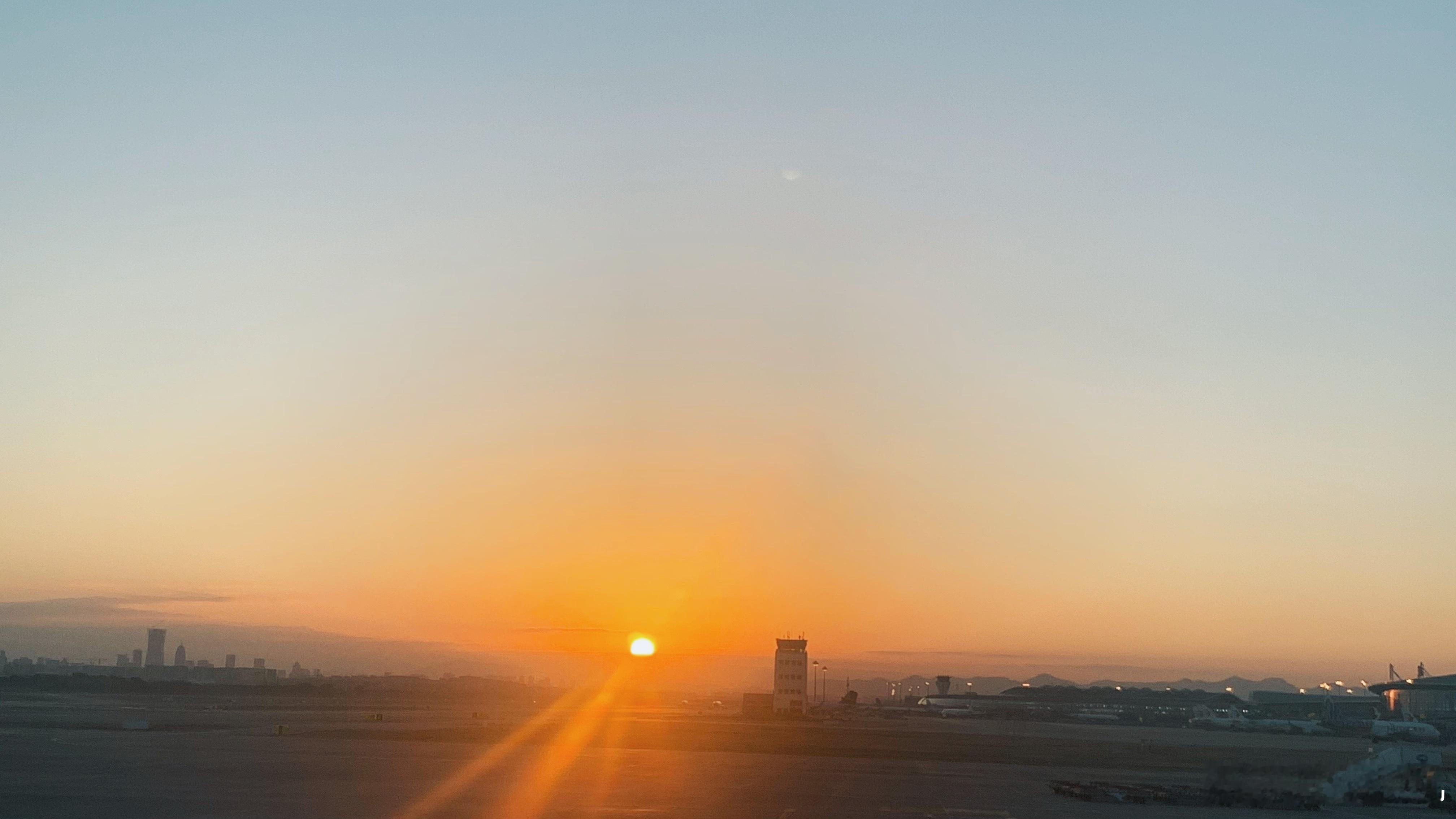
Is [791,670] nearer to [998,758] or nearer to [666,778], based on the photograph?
[998,758]

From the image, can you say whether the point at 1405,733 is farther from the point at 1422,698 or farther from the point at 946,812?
the point at 946,812

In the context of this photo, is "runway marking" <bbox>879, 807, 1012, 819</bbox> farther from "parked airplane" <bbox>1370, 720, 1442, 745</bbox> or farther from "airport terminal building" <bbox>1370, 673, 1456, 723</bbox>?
"airport terminal building" <bbox>1370, 673, 1456, 723</bbox>

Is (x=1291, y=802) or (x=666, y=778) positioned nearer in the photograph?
(x=1291, y=802)

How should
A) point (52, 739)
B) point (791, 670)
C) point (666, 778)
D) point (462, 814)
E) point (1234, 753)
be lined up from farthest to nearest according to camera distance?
point (791, 670) < point (1234, 753) < point (52, 739) < point (666, 778) < point (462, 814)

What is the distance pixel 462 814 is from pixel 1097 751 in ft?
192

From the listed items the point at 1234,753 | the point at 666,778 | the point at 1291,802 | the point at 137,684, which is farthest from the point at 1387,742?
the point at 137,684

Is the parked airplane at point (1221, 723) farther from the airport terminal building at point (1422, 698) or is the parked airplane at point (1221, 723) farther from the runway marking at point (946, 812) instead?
the runway marking at point (946, 812)

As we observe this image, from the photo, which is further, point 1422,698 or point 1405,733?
point 1422,698

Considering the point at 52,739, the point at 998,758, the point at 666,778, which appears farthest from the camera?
the point at 998,758

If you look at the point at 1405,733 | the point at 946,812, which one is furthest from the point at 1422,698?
the point at 946,812

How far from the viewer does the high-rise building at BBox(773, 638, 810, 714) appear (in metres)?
127

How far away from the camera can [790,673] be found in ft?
422

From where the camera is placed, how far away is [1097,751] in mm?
76812

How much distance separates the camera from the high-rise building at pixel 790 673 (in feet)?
416
